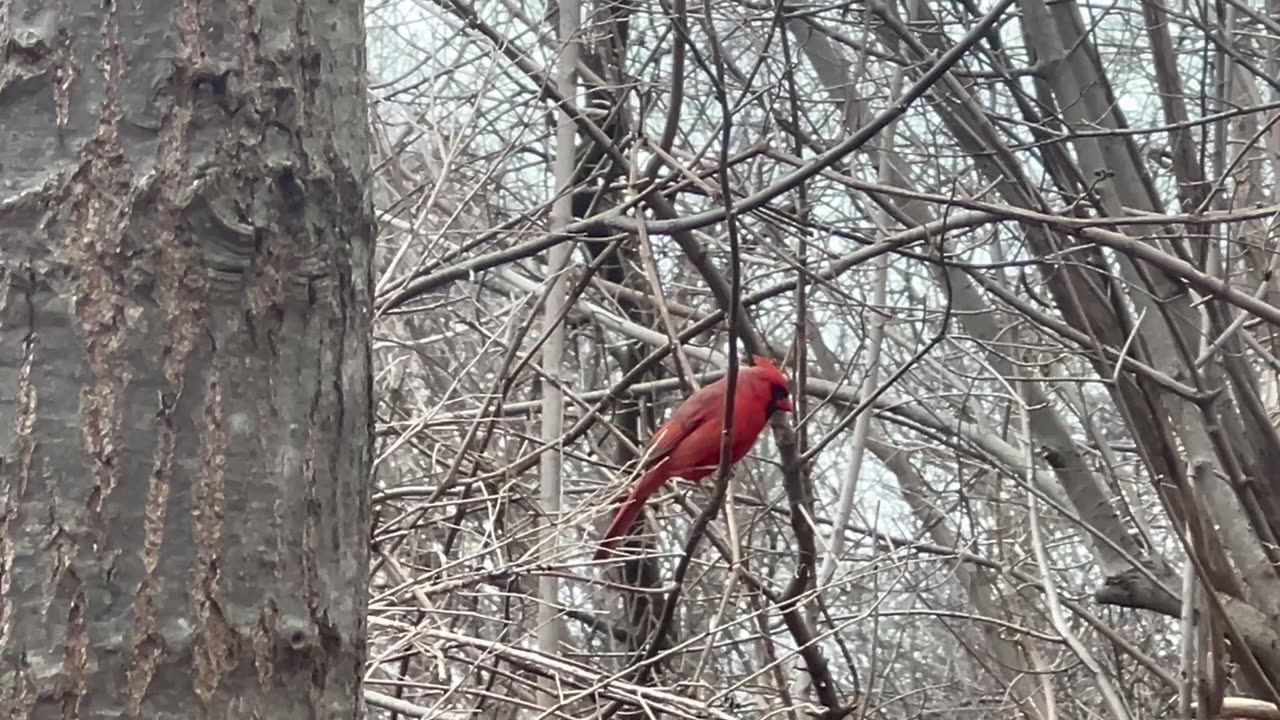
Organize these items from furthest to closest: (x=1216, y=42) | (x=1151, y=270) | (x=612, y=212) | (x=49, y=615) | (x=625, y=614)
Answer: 1. (x=625, y=614)
2. (x=1151, y=270)
3. (x=1216, y=42)
4. (x=612, y=212)
5. (x=49, y=615)

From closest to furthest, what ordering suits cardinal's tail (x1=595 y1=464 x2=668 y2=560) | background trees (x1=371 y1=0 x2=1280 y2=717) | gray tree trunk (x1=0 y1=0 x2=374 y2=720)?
1. gray tree trunk (x1=0 y1=0 x2=374 y2=720)
2. background trees (x1=371 y1=0 x2=1280 y2=717)
3. cardinal's tail (x1=595 y1=464 x2=668 y2=560)

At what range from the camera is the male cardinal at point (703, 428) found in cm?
389

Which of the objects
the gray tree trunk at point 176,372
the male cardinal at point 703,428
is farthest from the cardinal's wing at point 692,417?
the gray tree trunk at point 176,372

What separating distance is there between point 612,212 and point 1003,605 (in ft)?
7.56

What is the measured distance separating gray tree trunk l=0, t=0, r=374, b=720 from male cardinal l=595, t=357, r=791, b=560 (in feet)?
8.87

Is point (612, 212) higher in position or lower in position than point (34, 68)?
higher

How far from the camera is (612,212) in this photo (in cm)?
345

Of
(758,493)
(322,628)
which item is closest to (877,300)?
(758,493)

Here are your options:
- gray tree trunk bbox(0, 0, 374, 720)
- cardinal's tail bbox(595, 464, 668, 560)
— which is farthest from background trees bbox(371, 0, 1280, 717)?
gray tree trunk bbox(0, 0, 374, 720)

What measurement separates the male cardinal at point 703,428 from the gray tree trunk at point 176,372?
270 cm

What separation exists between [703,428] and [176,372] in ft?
10.2

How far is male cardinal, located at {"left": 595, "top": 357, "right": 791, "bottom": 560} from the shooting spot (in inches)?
153

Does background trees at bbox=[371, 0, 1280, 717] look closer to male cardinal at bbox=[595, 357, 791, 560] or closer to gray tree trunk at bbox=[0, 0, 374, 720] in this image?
male cardinal at bbox=[595, 357, 791, 560]

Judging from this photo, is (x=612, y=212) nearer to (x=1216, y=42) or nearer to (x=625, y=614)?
(x=1216, y=42)
